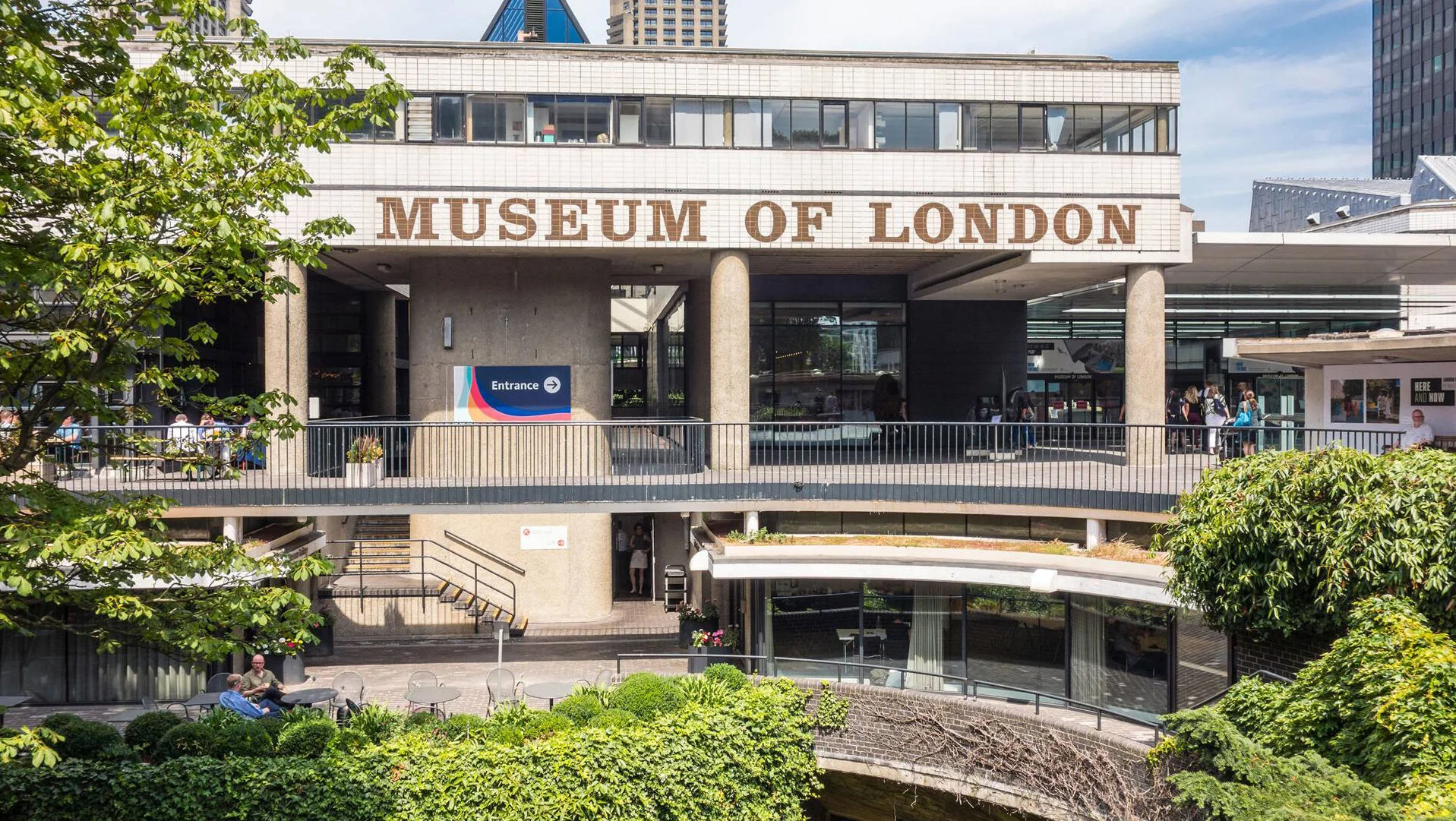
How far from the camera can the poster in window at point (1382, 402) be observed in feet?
54.0

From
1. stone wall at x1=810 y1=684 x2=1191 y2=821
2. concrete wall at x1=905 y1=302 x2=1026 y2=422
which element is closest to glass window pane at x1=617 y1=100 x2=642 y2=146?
concrete wall at x1=905 y1=302 x2=1026 y2=422

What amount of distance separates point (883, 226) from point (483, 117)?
764cm

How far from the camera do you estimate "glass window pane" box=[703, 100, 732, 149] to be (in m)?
19.6

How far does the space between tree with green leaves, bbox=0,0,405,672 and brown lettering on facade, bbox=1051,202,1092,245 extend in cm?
1397

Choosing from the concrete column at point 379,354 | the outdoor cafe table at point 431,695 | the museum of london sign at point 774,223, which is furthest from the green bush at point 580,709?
the concrete column at point 379,354

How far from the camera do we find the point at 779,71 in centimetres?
1975

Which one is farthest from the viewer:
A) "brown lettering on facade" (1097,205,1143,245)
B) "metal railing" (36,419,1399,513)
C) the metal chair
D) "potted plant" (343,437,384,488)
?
"brown lettering on facade" (1097,205,1143,245)

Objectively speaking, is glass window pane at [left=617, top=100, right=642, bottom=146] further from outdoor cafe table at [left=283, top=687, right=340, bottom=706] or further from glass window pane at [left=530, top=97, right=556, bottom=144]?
outdoor cafe table at [left=283, top=687, right=340, bottom=706]

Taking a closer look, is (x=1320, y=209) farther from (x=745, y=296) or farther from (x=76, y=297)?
(x=76, y=297)

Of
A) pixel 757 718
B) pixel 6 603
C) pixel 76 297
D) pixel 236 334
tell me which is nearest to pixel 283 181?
pixel 76 297

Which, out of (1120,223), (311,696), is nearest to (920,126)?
(1120,223)

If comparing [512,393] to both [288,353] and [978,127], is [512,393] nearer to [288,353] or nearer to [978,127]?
[288,353]

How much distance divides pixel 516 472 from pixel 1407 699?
44.9ft

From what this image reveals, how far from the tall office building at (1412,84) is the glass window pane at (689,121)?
330 ft
